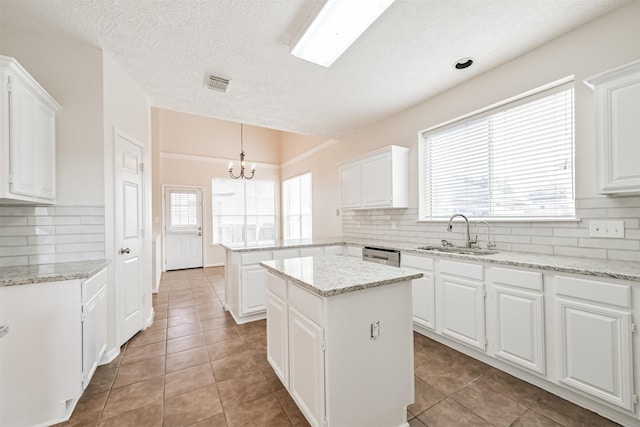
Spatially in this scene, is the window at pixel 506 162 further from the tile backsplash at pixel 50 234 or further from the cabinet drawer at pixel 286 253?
the tile backsplash at pixel 50 234

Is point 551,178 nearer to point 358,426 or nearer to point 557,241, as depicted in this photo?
point 557,241

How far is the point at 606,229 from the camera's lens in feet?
6.29

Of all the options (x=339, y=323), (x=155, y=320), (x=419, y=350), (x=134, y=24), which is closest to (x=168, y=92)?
(x=134, y=24)

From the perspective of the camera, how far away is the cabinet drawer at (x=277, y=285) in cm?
176

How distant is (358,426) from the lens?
53.9 inches

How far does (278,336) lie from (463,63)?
2.95 m

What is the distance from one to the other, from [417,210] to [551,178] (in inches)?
55.6

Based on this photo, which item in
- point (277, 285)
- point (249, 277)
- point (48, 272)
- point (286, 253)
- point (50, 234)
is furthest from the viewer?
point (286, 253)

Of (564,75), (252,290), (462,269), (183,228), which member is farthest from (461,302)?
(183,228)

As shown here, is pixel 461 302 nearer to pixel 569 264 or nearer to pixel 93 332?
pixel 569 264

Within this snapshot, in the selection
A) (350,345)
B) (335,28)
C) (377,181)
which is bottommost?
(350,345)

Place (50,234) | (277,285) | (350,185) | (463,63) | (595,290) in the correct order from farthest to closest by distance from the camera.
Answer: (350,185) → (463,63) → (50,234) → (277,285) → (595,290)

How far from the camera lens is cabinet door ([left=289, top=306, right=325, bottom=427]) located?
1345 millimetres

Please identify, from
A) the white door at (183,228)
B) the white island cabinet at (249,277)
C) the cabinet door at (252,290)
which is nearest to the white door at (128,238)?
the white island cabinet at (249,277)
